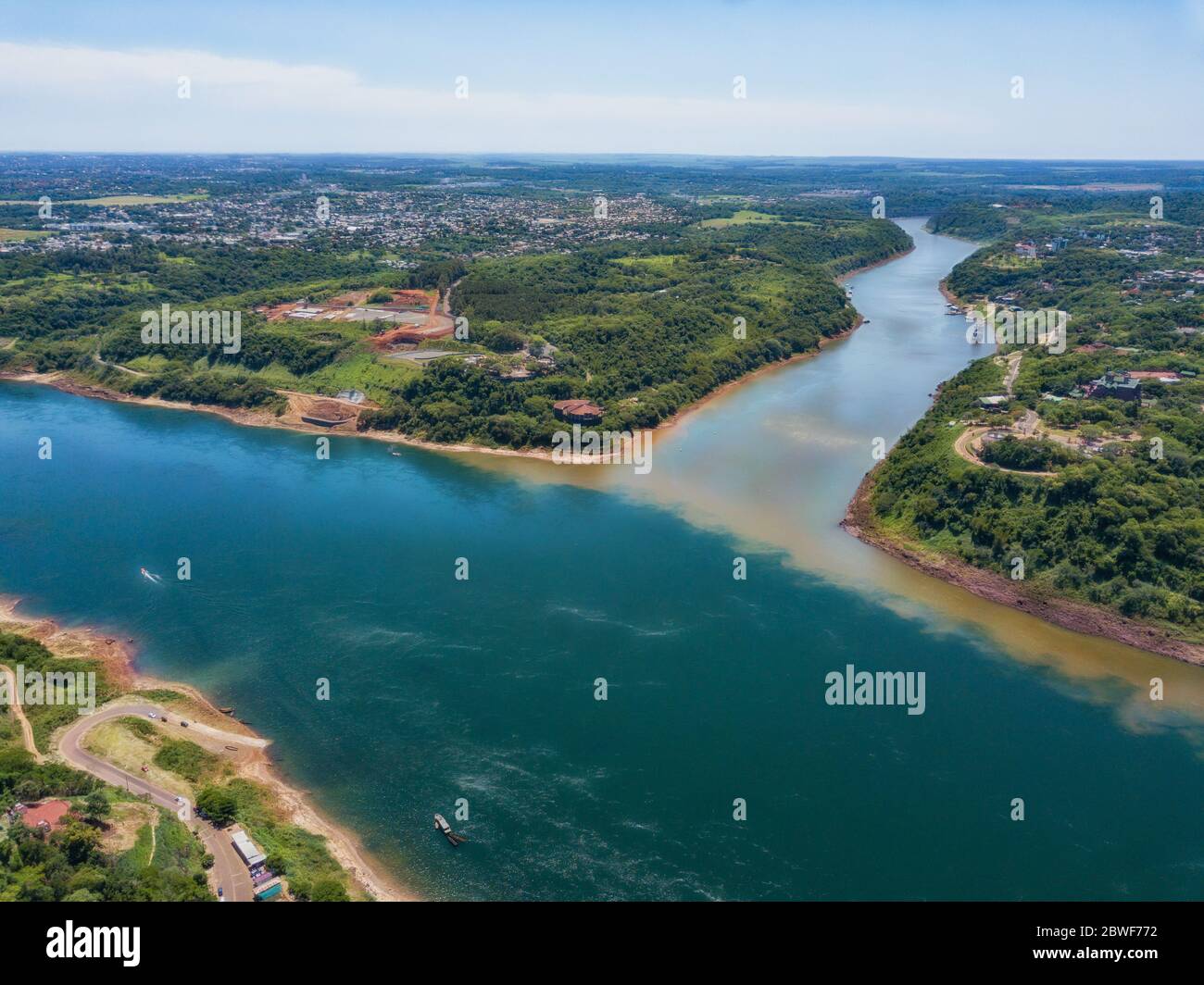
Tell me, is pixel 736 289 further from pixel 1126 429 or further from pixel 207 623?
pixel 207 623

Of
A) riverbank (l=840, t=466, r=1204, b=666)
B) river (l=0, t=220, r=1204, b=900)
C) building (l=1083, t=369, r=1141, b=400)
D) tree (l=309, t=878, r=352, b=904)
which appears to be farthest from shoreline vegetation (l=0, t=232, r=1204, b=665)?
tree (l=309, t=878, r=352, b=904)

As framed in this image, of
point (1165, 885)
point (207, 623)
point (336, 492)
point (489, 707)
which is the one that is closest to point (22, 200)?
point (336, 492)

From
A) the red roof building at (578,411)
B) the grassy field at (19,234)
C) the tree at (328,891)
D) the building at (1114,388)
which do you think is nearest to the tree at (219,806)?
the tree at (328,891)

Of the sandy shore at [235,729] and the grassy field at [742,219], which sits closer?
the sandy shore at [235,729]

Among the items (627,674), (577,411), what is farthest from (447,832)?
(577,411)

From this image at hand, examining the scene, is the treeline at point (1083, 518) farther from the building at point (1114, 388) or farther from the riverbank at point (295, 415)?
the riverbank at point (295, 415)

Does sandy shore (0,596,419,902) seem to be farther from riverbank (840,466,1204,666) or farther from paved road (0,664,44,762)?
riverbank (840,466,1204,666)
